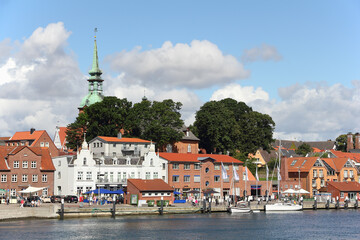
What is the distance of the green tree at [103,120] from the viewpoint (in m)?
122

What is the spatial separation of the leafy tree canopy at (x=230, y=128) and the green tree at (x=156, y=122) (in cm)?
1067

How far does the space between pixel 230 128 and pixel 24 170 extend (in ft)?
174

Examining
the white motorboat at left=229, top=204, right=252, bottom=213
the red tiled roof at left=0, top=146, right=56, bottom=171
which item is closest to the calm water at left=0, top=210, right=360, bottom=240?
the white motorboat at left=229, top=204, right=252, bottom=213

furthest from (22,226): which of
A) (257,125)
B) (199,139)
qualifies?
(257,125)

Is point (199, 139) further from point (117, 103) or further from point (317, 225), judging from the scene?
point (317, 225)

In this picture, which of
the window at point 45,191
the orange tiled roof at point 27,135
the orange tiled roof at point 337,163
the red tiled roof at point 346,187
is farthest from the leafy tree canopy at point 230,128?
the orange tiled roof at point 27,135

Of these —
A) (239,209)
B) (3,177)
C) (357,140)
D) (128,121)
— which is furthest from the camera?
(357,140)

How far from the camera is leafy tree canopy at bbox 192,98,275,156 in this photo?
136000mm

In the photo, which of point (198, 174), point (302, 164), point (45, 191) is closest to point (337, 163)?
point (302, 164)

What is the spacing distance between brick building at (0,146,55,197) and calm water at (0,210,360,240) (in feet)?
87.0

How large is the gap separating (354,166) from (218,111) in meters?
34.8

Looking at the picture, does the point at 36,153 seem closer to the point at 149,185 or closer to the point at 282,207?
the point at 149,185

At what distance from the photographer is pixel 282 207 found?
9675 centimetres

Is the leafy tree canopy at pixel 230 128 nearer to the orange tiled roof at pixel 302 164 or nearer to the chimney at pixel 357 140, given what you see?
the orange tiled roof at pixel 302 164
